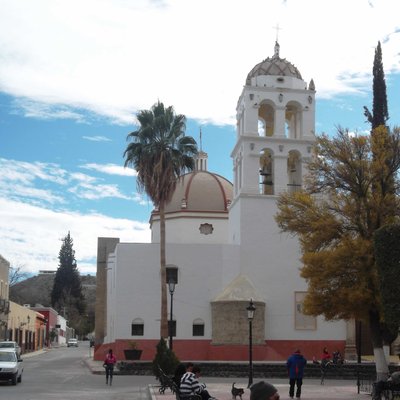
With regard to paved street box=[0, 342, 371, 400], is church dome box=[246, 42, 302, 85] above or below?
above

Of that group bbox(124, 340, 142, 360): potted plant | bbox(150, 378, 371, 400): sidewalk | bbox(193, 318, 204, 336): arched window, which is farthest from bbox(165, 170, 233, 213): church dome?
bbox(150, 378, 371, 400): sidewalk

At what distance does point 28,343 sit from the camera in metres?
75.5

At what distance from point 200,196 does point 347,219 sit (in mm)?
25334

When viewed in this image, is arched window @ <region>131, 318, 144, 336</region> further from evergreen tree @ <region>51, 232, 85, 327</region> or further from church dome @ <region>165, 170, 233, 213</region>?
evergreen tree @ <region>51, 232, 85, 327</region>

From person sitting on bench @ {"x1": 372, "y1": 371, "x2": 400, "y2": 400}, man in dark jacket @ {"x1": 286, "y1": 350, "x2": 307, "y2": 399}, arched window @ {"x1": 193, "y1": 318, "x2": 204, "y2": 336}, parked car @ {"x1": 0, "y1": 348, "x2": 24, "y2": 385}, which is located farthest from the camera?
arched window @ {"x1": 193, "y1": 318, "x2": 204, "y2": 336}

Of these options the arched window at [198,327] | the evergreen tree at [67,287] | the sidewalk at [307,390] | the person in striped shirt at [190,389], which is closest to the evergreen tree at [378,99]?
the sidewalk at [307,390]

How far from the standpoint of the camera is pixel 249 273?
143 feet

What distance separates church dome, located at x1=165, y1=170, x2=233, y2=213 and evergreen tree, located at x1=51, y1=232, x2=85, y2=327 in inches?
2953

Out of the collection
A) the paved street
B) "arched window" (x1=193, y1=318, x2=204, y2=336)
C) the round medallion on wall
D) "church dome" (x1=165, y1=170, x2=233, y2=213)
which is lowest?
the paved street

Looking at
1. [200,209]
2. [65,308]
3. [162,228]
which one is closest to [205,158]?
[200,209]

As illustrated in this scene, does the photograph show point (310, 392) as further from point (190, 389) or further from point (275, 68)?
point (275, 68)

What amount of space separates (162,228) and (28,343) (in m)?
42.3

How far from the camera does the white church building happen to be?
42.6 m

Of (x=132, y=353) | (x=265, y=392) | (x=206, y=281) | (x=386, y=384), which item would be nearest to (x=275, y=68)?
(x=206, y=281)
